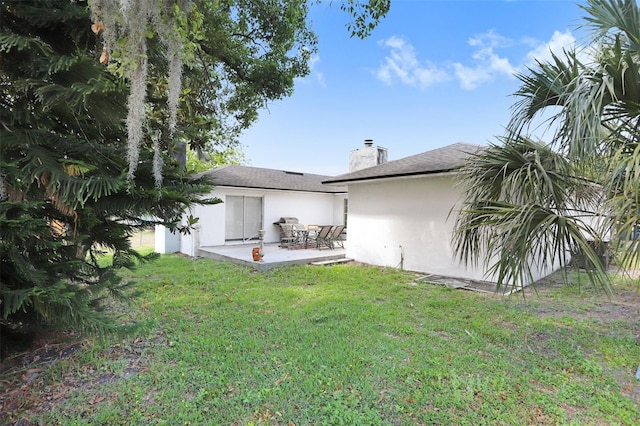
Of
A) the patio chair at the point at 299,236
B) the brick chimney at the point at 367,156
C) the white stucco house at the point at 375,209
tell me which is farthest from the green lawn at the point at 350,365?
the brick chimney at the point at 367,156

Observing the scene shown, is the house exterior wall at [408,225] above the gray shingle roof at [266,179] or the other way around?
the other way around

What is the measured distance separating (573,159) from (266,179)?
13948 mm

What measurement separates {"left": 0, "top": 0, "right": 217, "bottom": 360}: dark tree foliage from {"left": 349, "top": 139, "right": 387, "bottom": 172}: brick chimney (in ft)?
43.9

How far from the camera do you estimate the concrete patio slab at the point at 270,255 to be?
34.6ft

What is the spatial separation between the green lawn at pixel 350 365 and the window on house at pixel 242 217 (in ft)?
26.2

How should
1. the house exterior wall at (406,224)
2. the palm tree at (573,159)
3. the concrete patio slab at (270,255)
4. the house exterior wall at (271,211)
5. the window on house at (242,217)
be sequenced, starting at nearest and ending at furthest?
1. the palm tree at (573,159)
2. the house exterior wall at (406,224)
3. the concrete patio slab at (270,255)
4. the house exterior wall at (271,211)
5. the window on house at (242,217)

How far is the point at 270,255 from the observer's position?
39.4 ft

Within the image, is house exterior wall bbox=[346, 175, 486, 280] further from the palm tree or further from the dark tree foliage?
the dark tree foliage

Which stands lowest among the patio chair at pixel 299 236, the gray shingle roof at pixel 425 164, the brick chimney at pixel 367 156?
the patio chair at pixel 299 236

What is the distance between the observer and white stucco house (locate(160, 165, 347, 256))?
45.2 ft

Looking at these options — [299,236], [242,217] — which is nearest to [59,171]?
[299,236]

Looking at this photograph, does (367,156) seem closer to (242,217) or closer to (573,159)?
(242,217)

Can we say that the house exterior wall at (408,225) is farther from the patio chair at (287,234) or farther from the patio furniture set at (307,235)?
the patio chair at (287,234)

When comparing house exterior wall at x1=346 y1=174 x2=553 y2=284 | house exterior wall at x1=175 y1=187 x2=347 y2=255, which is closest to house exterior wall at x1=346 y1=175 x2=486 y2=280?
house exterior wall at x1=346 y1=174 x2=553 y2=284
